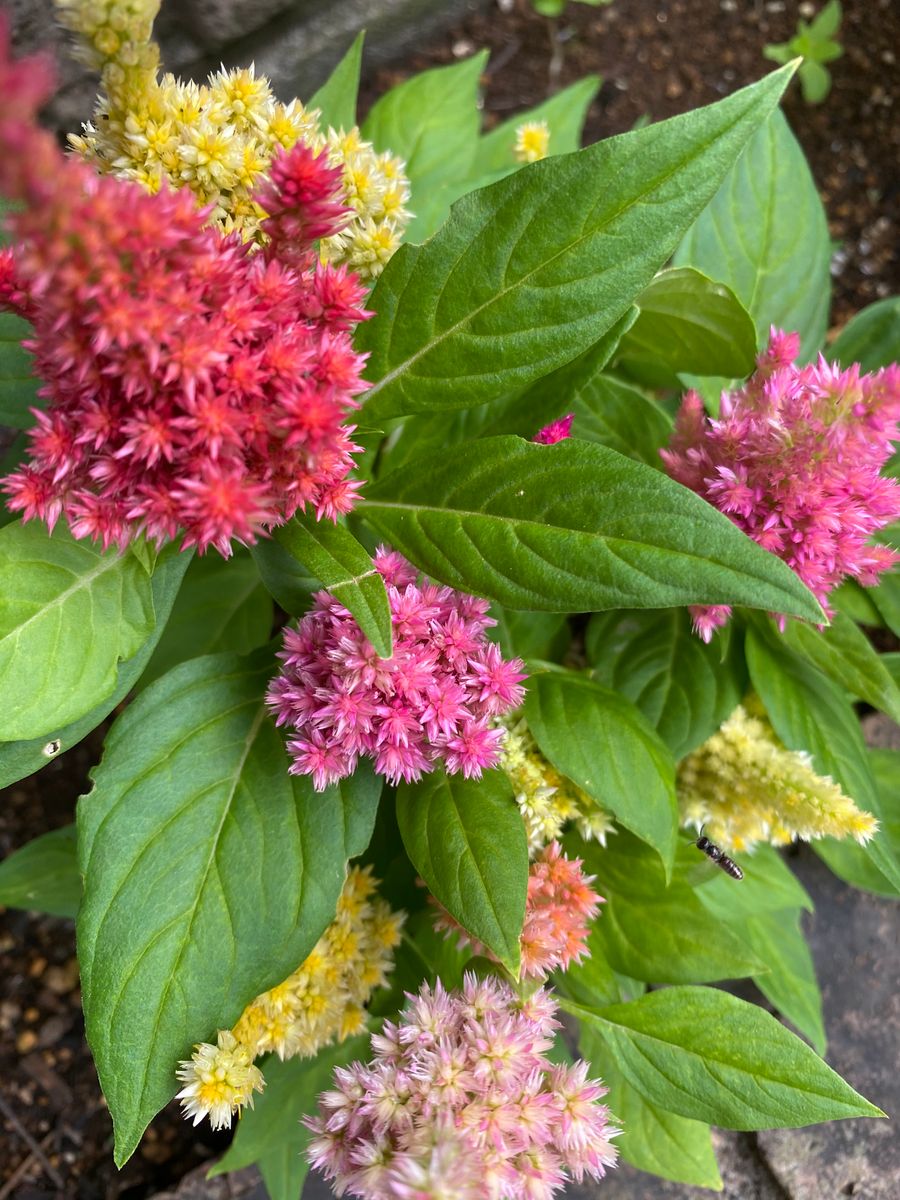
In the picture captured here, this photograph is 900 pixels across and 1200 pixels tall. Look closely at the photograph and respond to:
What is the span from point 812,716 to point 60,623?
91cm

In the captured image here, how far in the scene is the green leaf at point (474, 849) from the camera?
2.96 feet

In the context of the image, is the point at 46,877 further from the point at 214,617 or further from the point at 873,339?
the point at 873,339

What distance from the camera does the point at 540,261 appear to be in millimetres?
868

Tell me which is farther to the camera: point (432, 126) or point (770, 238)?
point (432, 126)

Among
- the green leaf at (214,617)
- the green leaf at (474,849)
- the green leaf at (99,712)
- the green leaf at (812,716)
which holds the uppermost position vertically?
the green leaf at (99,712)

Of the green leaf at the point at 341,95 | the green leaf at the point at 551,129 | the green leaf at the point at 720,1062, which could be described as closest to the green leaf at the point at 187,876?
the green leaf at the point at 720,1062

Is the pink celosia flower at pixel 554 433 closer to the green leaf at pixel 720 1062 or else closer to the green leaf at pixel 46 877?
the green leaf at pixel 720 1062

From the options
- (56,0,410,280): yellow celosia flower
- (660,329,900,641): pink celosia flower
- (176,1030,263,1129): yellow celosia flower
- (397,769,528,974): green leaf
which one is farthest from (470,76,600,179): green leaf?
(176,1030,263,1129): yellow celosia flower

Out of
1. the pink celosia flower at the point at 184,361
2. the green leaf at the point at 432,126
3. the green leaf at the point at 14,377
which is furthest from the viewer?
the green leaf at the point at 432,126

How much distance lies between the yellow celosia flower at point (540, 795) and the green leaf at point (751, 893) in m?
0.29

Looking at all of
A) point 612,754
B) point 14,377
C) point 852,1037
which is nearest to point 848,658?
point 612,754

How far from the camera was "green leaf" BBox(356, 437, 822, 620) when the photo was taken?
0.73 m

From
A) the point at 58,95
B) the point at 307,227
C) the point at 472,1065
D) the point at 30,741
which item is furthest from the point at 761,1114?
the point at 58,95

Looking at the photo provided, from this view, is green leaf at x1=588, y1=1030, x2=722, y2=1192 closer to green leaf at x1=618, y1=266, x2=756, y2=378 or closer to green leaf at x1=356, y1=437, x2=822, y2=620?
green leaf at x1=356, y1=437, x2=822, y2=620
